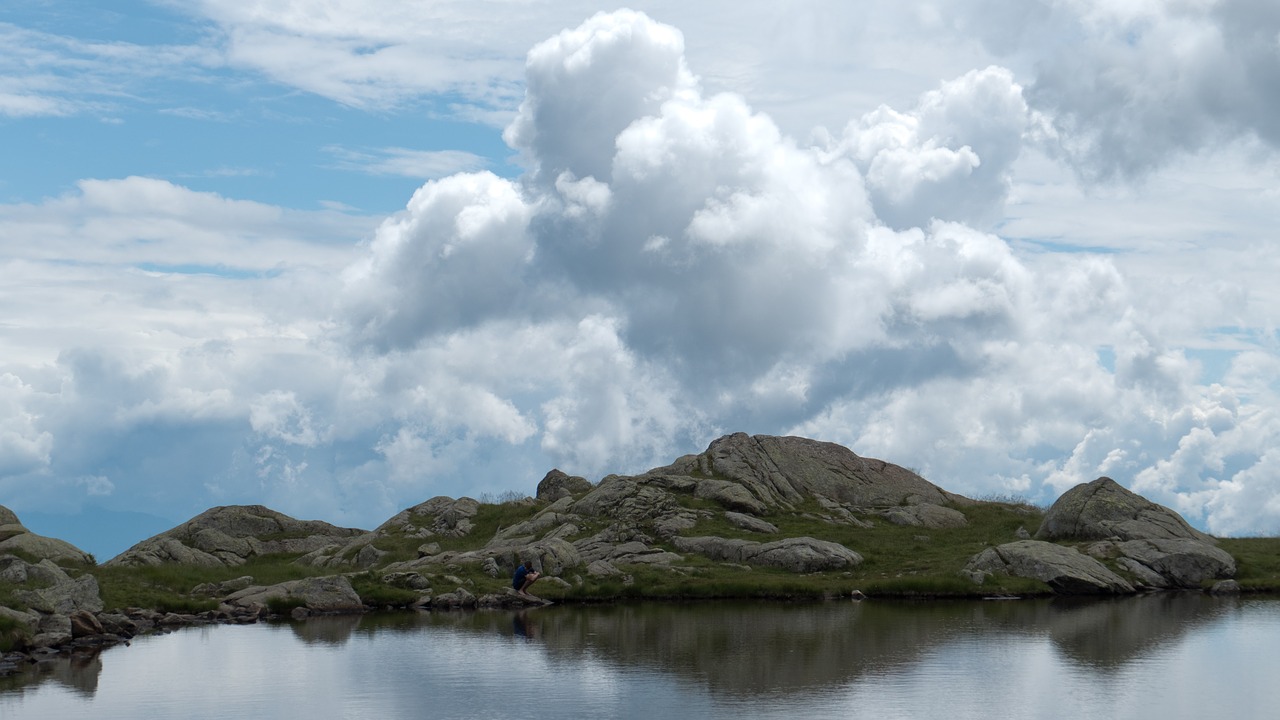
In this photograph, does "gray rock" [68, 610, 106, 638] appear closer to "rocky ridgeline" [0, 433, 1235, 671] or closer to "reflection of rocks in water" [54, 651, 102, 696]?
"rocky ridgeline" [0, 433, 1235, 671]

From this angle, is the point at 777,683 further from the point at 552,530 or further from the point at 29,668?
the point at 552,530

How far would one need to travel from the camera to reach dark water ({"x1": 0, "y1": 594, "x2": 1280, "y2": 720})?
109 feet

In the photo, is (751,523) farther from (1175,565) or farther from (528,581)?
(1175,565)

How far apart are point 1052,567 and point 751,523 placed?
20.7 meters

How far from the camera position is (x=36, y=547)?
76.8 m

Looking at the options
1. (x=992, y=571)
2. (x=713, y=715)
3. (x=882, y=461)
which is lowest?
(x=713, y=715)

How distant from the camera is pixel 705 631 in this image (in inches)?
1997

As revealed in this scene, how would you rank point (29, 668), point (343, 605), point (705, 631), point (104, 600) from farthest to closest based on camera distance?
point (343, 605)
point (104, 600)
point (705, 631)
point (29, 668)

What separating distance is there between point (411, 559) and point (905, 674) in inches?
1957

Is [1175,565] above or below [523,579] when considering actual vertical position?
above

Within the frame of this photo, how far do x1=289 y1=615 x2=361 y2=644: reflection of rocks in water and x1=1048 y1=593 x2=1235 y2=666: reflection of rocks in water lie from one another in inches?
1136

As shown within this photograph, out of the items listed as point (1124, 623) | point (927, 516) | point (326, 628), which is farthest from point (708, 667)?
point (927, 516)

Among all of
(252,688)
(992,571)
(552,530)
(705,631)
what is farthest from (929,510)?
(252,688)

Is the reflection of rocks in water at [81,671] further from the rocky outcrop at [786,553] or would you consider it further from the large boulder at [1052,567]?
the large boulder at [1052,567]
